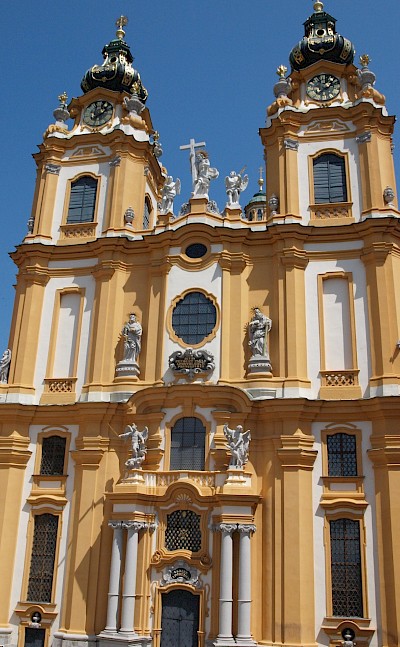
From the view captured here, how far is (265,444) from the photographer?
19.3 metres

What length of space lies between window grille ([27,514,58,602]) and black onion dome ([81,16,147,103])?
16.4m

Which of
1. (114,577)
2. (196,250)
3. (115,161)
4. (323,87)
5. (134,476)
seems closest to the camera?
(114,577)

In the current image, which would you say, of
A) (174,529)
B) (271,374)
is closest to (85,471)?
(174,529)

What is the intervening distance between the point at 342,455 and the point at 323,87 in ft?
43.7

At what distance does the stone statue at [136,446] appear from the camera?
19.1 metres

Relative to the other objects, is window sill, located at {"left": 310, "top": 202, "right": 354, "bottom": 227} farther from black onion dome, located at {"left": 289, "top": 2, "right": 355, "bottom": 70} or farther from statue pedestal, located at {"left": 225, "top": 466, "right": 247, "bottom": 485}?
statue pedestal, located at {"left": 225, "top": 466, "right": 247, "bottom": 485}

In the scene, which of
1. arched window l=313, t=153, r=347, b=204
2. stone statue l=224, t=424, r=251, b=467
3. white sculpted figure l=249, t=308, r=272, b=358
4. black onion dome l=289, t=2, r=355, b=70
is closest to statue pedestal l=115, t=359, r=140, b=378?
white sculpted figure l=249, t=308, r=272, b=358

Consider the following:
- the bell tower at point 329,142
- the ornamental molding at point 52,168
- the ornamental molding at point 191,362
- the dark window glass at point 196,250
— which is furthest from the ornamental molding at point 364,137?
the ornamental molding at point 52,168

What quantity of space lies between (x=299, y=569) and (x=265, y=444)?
3525 millimetres

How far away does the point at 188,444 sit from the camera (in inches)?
775

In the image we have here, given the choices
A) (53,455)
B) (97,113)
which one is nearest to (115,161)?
(97,113)

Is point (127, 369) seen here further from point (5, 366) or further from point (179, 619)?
point (179, 619)

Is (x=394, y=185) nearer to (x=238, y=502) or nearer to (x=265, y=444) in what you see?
(x=265, y=444)

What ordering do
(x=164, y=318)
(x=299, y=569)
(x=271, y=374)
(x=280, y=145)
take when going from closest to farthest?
(x=299, y=569), (x=271, y=374), (x=164, y=318), (x=280, y=145)
